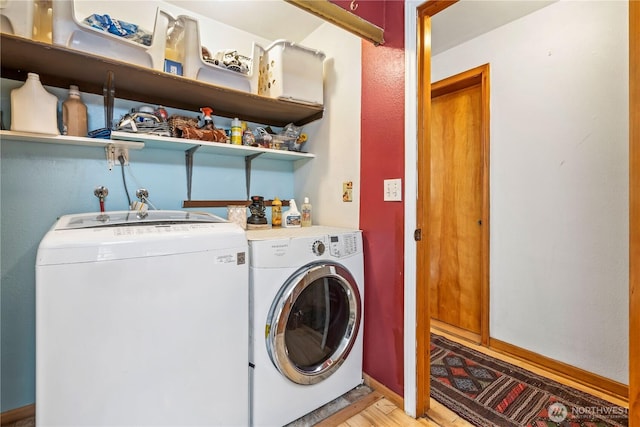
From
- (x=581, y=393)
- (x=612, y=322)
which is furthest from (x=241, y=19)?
(x=581, y=393)

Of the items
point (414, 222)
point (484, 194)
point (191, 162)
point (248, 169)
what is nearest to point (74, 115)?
point (191, 162)

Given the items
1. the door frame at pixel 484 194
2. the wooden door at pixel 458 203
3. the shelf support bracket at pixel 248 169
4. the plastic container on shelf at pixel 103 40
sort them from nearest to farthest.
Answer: the plastic container on shelf at pixel 103 40
the shelf support bracket at pixel 248 169
the door frame at pixel 484 194
the wooden door at pixel 458 203

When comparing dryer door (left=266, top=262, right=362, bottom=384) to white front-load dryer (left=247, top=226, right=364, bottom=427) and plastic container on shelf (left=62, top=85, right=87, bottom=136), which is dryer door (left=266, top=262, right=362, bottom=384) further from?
plastic container on shelf (left=62, top=85, right=87, bottom=136)

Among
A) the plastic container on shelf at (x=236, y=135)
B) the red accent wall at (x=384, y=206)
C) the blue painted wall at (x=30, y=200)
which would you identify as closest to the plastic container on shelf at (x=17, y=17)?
the blue painted wall at (x=30, y=200)

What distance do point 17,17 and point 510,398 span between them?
9.24 ft

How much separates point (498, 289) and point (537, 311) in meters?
0.26

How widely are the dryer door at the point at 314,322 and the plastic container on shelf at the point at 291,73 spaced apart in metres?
1.04

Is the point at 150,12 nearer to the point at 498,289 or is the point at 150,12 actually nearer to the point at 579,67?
the point at 579,67

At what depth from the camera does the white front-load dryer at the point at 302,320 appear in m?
1.26

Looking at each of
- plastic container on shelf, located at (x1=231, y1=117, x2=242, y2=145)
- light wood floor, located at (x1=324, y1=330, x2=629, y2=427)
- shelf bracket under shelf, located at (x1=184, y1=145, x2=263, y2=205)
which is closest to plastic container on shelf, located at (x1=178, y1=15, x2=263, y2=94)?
plastic container on shelf, located at (x1=231, y1=117, x2=242, y2=145)

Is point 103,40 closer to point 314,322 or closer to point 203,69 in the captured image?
point 203,69

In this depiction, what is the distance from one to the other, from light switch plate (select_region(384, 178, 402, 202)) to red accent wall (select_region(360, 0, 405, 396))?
23mm

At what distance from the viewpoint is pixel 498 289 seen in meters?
2.10

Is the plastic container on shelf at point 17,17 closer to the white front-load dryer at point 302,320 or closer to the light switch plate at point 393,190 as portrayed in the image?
the white front-load dryer at point 302,320
